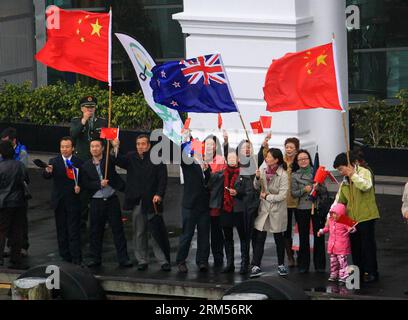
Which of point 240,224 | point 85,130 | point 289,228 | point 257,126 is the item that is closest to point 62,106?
point 85,130

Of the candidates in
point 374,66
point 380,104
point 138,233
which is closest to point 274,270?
point 138,233

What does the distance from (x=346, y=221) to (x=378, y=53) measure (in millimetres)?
12278

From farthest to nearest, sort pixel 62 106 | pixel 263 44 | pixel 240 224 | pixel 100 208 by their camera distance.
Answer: pixel 62 106 → pixel 263 44 → pixel 100 208 → pixel 240 224

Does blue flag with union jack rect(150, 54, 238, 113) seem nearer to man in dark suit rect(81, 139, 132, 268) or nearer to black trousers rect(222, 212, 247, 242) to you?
man in dark suit rect(81, 139, 132, 268)

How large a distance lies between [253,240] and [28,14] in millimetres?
12368

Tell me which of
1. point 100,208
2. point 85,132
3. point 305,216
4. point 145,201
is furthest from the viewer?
point 85,132

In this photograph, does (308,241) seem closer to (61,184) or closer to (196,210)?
(196,210)

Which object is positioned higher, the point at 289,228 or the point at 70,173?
the point at 70,173

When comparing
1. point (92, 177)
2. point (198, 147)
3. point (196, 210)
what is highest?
point (198, 147)

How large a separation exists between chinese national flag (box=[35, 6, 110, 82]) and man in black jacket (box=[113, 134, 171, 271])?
1.37 m

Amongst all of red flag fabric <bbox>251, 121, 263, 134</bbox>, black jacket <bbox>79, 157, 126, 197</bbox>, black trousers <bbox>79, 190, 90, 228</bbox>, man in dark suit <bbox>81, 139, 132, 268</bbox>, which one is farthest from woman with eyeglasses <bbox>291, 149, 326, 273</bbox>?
black trousers <bbox>79, 190, 90, 228</bbox>

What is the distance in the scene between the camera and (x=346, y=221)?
17594 millimetres

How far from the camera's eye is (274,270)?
18375 millimetres

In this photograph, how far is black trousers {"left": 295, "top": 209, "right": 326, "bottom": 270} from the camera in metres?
18.2
